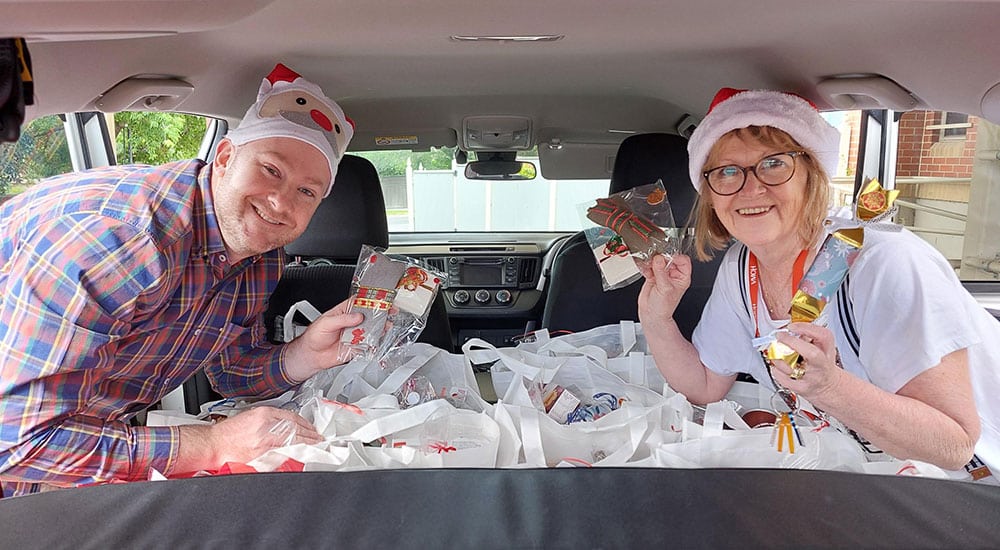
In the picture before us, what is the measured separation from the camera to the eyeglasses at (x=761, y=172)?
1.43 metres

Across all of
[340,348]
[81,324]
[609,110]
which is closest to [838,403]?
[340,348]

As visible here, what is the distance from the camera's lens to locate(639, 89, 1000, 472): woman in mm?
1158

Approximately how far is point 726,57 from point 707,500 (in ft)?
4.81

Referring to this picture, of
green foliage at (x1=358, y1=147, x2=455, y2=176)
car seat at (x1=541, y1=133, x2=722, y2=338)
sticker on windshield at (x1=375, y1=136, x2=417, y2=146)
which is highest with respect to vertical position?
sticker on windshield at (x1=375, y1=136, x2=417, y2=146)

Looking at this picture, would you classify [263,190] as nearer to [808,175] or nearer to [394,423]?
[394,423]

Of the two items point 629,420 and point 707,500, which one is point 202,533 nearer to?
point 707,500

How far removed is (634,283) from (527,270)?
151 cm

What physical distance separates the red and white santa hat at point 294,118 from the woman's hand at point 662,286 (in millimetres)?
845

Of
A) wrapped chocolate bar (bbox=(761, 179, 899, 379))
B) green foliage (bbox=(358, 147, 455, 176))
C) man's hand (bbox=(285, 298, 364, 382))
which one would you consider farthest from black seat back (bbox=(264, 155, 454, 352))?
wrapped chocolate bar (bbox=(761, 179, 899, 379))

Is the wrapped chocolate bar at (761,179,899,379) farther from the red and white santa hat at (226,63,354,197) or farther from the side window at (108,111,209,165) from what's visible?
the side window at (108,111,209,165)

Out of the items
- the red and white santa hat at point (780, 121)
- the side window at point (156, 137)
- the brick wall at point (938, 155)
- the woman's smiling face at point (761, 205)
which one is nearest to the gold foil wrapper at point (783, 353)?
the woman's smiling face at point (761, 205)

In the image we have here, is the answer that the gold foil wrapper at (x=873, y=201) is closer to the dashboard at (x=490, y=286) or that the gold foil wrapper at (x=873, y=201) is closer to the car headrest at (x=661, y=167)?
the car headrest at (x=661, y=167)

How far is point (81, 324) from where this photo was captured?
1.20 m

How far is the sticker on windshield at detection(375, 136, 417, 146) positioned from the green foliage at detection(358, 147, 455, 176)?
168 millimetres
